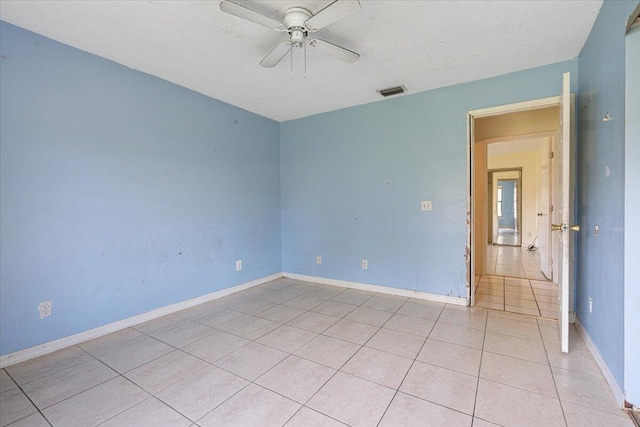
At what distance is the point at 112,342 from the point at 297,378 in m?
1.68

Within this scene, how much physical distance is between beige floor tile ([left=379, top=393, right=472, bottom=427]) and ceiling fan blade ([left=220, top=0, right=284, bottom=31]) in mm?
2326

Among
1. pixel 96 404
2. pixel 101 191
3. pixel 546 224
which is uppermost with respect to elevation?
A: pixel 101 191

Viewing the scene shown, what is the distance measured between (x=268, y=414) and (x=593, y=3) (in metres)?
3.24

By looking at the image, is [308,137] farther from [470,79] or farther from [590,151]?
[590,151]

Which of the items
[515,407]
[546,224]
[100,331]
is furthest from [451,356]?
[546,224]

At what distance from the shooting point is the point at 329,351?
2.17 meters

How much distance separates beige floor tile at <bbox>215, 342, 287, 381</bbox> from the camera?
1924 millimetres

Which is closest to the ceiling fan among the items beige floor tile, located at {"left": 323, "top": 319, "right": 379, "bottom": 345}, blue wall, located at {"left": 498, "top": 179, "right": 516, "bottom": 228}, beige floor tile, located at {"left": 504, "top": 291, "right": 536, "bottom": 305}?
beige floor tile, located at {"left": 323, "top": 319, "right": 379, "bottom": 345}

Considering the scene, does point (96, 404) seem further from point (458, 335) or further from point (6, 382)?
point (458, 335)

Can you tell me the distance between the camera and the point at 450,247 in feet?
10.4

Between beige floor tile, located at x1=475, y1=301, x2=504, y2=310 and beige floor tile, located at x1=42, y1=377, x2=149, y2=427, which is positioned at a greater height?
beige floor tile, located at x1=475, y1=301, x2=504, y2=310

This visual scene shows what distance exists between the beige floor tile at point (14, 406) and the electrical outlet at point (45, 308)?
0.56 m

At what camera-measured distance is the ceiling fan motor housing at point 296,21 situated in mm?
1782

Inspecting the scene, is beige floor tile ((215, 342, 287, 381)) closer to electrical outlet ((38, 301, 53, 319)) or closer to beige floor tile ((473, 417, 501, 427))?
beige floor tile ((473, 417, 501, 427))
